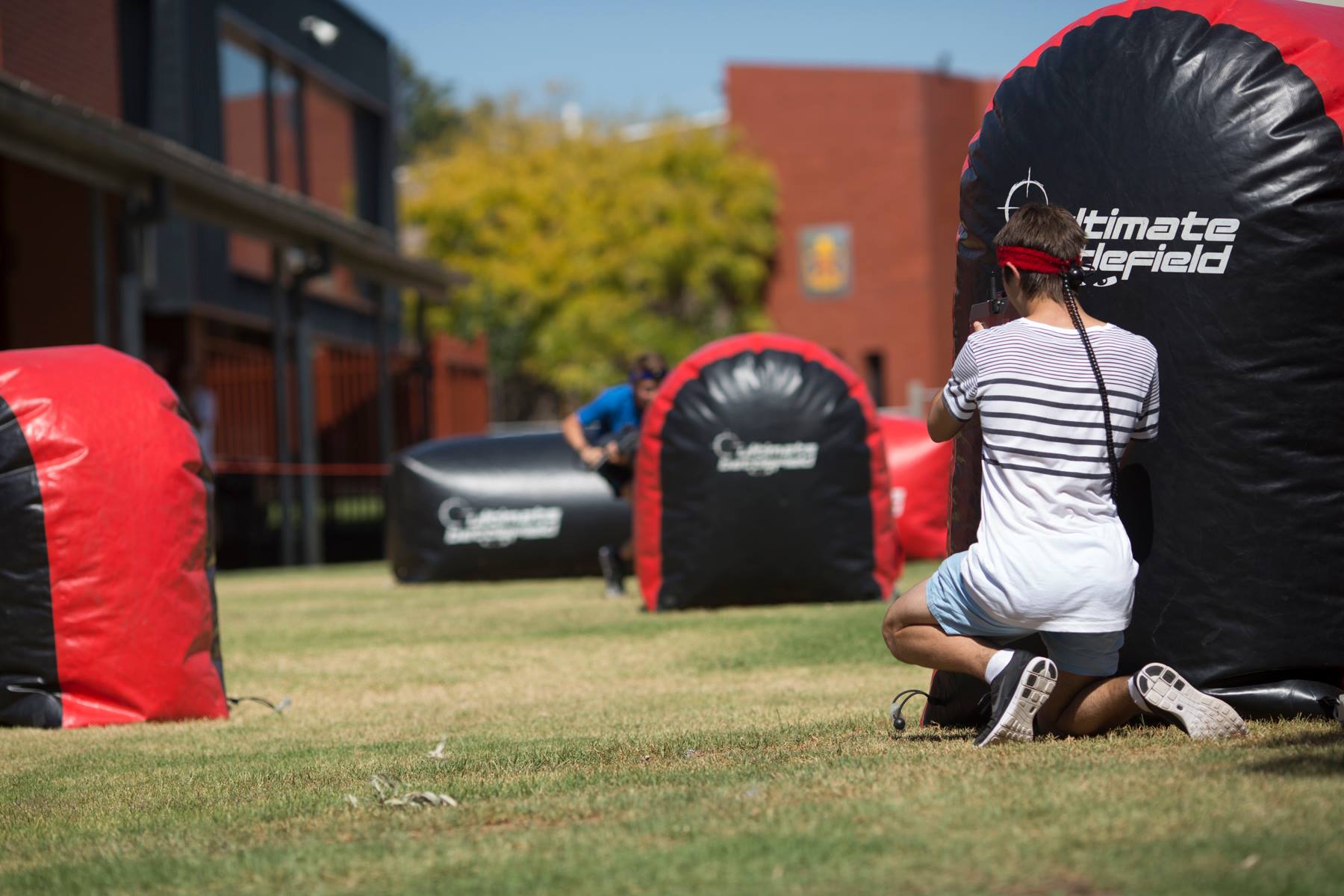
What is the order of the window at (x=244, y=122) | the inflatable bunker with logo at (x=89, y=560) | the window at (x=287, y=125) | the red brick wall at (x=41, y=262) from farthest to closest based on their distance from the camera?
1. the window at (x=287, y=125)
2. the window at (x=244, y=122)
3. the red brick wall at (x=41, y=262)
4. the inflatable bunker with logo at (x=89, y=560)

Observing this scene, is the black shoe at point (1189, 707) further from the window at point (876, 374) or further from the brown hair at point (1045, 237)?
the window at point (876, 374)

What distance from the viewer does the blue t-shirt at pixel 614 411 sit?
11820 mm

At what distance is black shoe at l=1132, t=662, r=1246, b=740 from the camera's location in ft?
14.6

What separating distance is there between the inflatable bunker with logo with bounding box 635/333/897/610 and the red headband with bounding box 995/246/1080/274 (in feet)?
17.7

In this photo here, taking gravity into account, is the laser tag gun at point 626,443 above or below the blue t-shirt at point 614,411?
below

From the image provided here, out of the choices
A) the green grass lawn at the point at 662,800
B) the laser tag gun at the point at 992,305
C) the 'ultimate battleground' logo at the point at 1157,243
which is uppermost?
the 'ultimate battleground' logo at the point at 1157,243

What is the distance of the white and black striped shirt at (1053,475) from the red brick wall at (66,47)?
15.0 meters

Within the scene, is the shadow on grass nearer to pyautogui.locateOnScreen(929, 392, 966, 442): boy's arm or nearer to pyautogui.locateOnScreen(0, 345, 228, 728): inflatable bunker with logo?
pyautogui.locateOnScreen(929, 392, 966, 442): boy's arm

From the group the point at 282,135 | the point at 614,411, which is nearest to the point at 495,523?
the point at 614,411

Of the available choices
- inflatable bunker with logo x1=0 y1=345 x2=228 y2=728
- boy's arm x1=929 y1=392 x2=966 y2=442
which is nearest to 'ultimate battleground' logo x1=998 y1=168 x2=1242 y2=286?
boy's arm x1=929 y1=392 x2=966 y2=442

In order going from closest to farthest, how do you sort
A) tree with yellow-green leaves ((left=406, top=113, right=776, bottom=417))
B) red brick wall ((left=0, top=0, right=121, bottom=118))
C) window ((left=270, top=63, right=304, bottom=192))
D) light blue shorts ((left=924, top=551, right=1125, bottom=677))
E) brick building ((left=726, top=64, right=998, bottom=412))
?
light blue shorts ((left=924, top=551, right=1125, bottom=677)) < red brick wall ((left=0, top=0, right=121, bottom=118)) < window ((left=270, top=63, right=304, bottom=192)) < brick building ((left=726, top=64, right=998, bottom=412)) < tree with yellow-green leaves ((left=406, top=113, right=776, bottom=417))

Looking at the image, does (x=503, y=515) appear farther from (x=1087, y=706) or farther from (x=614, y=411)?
(x=1087, y=706)

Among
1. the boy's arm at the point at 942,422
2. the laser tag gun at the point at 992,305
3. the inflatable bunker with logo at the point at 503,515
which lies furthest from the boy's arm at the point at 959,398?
the inflatable bunker with logo at the point at 503,515

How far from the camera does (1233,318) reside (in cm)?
469
